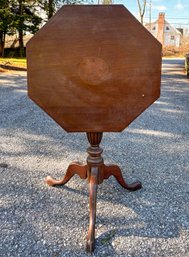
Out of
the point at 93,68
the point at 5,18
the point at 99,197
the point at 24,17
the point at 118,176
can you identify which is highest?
the point at 24,17

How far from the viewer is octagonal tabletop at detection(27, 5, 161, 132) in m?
1.42

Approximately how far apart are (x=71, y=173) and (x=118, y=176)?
0.32m

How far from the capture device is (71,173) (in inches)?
76.7

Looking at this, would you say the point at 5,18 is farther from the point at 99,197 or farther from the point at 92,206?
the point at 92,206

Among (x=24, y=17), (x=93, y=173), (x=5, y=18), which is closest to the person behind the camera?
(x=93, y=173)

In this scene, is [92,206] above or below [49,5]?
below

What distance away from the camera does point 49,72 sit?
1.47m

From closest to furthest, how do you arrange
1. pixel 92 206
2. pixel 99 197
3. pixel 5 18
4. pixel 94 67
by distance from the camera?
pixel 94 67
pixel 92 206
pixel 99 197
pixel 5 18

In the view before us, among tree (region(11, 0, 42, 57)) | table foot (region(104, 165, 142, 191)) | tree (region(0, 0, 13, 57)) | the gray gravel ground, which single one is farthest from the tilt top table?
tree (region(11, 0, 42, 57))

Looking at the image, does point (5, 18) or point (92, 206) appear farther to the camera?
point (5, 18)

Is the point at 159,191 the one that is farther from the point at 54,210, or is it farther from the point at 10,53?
the point at 10,53

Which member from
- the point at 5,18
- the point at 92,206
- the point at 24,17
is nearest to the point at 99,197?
the point at 92,206

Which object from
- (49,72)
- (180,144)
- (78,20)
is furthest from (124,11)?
(180,144)

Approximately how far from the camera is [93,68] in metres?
1.44
